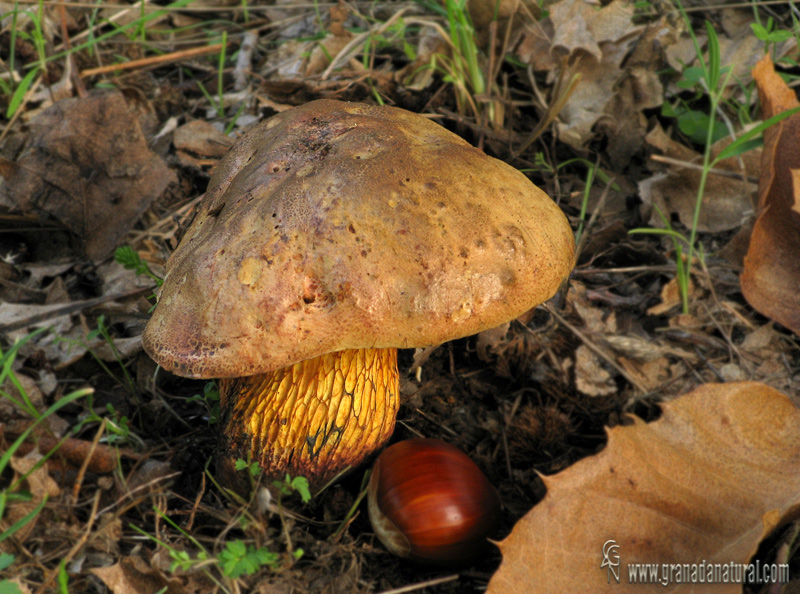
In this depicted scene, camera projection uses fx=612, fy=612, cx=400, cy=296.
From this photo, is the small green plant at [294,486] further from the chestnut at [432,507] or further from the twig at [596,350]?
the twig at [596,350]

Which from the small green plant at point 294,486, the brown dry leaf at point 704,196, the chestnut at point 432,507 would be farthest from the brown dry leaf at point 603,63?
the small green plant at point 294,486

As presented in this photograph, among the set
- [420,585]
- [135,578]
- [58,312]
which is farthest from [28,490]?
[420,585]

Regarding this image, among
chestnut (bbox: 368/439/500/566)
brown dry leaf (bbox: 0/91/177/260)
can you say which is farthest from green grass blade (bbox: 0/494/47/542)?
brown dry leaf (bbox: 0/91/177/260)

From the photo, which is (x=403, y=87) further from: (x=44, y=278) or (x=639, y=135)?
(x=44, y=278)

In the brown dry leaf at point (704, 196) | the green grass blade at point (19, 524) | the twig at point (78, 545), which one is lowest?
the twig at point (78, 545)

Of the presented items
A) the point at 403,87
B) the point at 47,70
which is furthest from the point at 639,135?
the point at 47,70
